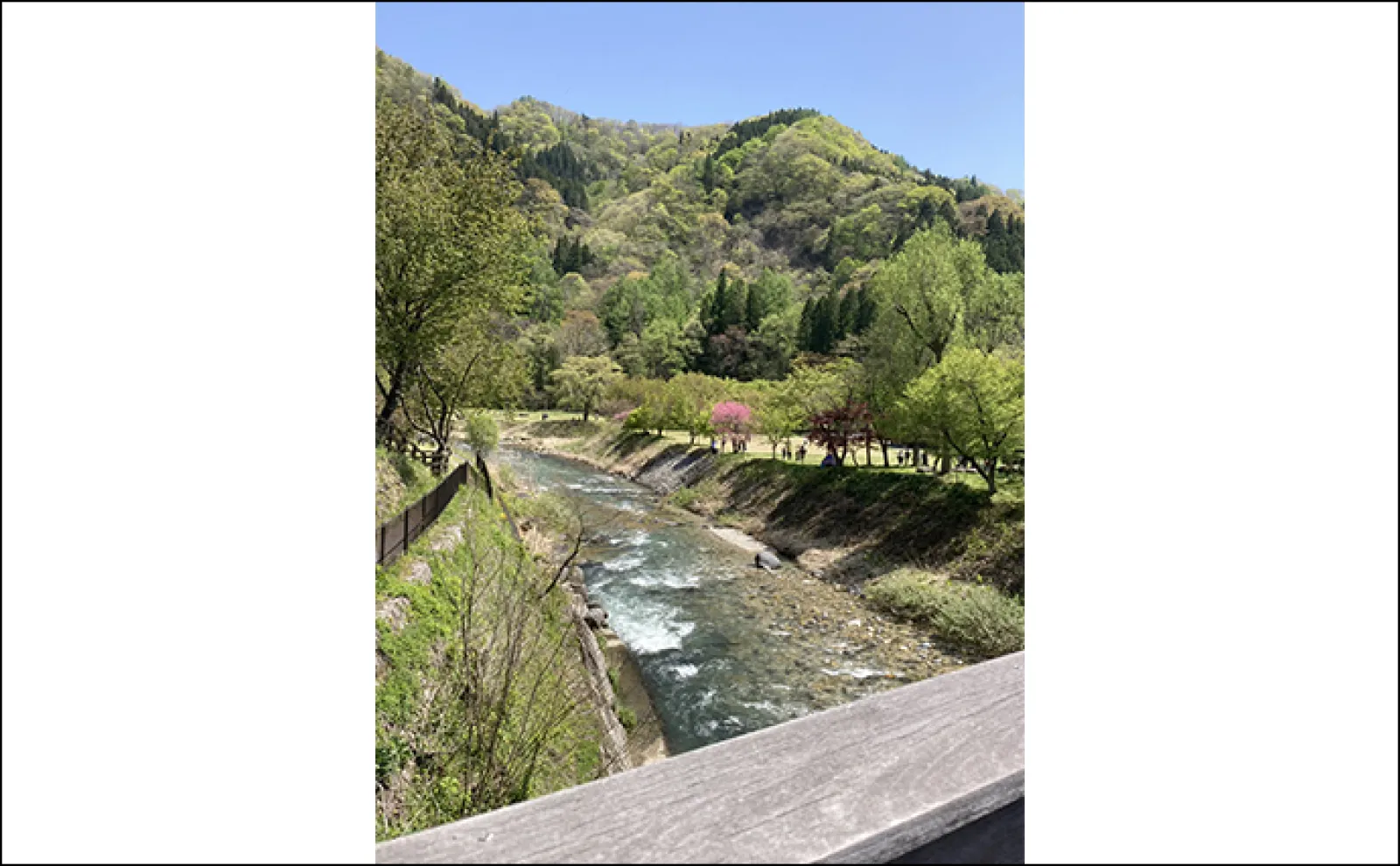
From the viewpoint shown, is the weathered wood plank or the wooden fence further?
the wooden fence

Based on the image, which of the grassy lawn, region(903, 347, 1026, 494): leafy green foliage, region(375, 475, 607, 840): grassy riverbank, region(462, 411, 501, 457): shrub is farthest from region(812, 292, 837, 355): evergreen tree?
region(375, 475, 607, 840): grassy riverbank

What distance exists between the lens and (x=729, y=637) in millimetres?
8000

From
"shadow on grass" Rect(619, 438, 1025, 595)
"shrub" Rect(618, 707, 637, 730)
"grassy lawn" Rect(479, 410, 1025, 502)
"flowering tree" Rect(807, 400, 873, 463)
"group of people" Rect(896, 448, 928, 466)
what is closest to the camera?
"shrub" Rect(618, 707, 637, 730)

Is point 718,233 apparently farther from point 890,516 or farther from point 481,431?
point 890,516

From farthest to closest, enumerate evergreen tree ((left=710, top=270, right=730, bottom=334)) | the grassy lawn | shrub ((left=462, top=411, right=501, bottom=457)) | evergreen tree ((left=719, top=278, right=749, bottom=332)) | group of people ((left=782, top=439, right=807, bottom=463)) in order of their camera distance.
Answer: evergreen tree ((left=710, top=270, right=730, bottom=334)) → evergreen tree ((left=719, top=278, right=749, bottom=332)) → group of people ((left=782, top=439, right=807, bottom=463)) → shrub ((left=462, top=411, right=501, bottom=457)) → the grassy lawn

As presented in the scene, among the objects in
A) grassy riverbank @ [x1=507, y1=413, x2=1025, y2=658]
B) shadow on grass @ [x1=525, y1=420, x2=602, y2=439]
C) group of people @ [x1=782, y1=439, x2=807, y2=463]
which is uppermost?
shadow on grass @ [x1=525, y1=420, x2=602, y2=439]

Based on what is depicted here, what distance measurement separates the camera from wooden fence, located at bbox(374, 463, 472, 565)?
429 cm

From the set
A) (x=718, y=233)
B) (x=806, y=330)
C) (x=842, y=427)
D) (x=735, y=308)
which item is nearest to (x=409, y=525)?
(x=842, y=427)

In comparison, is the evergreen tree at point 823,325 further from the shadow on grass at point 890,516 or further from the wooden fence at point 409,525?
the wooden fence at point 409,525

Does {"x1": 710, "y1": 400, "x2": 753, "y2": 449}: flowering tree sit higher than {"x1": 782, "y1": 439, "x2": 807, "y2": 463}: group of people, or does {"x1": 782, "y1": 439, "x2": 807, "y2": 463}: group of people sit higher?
{"x1": 710, "y1": 400, "x2": 753, "y2": 449}: flowering tree

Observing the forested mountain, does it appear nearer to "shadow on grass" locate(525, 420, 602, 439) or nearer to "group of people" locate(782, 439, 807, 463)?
"shadow on grass" locate(525, 420, 602, 439)

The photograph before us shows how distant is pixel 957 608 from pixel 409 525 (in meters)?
6.24

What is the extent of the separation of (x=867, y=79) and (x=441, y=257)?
236 inches

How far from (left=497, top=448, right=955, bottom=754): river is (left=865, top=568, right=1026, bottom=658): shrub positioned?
0.42 m
